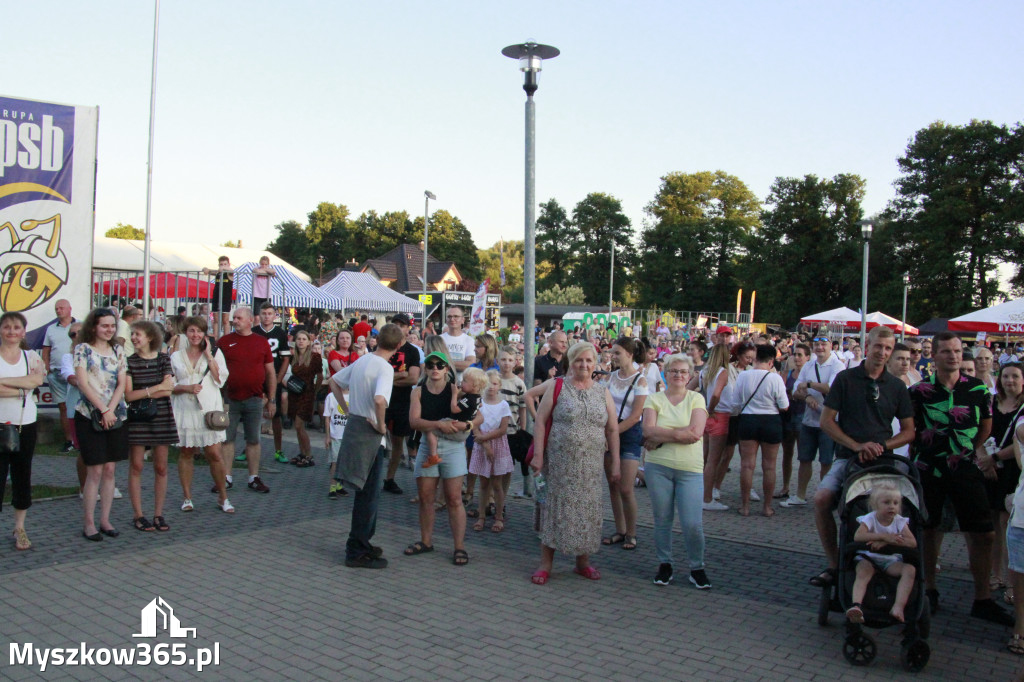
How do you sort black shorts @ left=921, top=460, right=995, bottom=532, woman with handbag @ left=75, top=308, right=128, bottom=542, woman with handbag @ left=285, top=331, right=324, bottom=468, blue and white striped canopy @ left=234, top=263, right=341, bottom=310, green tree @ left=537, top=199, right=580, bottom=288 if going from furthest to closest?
1. green tree @ left=537, top=199, right=580, bottom=288
2. blue and white striped canopy @ left=234, top=263, right=341, bottom=310
3. woman with handbag @ left=285, top=331, right=324, bottom=468
4. woman with handbag @ left=75, top=308, right=128, bottom=542
5. black shorts @ left=921, top=460, right=995, bottom=532

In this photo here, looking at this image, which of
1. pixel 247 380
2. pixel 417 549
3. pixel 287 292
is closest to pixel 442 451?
pixel 417 549

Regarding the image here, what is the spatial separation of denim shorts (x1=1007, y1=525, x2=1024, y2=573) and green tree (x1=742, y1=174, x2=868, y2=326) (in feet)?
197

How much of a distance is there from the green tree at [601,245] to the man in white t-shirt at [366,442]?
78.1 m

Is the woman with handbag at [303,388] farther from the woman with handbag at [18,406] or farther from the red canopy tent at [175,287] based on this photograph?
the woman with handbag at [18,406]

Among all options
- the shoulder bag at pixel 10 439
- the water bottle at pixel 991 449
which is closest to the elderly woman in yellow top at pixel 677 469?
the water bottle at pixel 991 449

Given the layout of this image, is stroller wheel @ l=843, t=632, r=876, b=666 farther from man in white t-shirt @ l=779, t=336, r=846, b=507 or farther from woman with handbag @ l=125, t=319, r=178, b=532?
woman with handbag @ l=125, t=319, r=178, b=532

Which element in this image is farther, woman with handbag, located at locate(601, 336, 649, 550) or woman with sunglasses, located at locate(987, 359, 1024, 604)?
woman with handbag, located at locate(601, 336, 649, 550)

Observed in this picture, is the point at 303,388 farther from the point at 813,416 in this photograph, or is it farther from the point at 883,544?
the point at 883,544

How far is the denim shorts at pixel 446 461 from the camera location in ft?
21.0

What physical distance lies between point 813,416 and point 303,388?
6.28m

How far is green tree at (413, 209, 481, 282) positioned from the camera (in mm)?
89062

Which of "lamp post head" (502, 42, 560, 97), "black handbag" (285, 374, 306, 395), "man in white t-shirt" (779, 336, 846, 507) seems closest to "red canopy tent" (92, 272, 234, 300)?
"black handbag" (285, 374, 306, 395)

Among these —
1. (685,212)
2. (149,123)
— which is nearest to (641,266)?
(685,212)

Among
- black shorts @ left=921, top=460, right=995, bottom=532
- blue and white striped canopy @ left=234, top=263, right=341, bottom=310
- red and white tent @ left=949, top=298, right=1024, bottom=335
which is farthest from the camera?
blue and white striped canopy @ left=234, top=263, right=341, bottom=310
